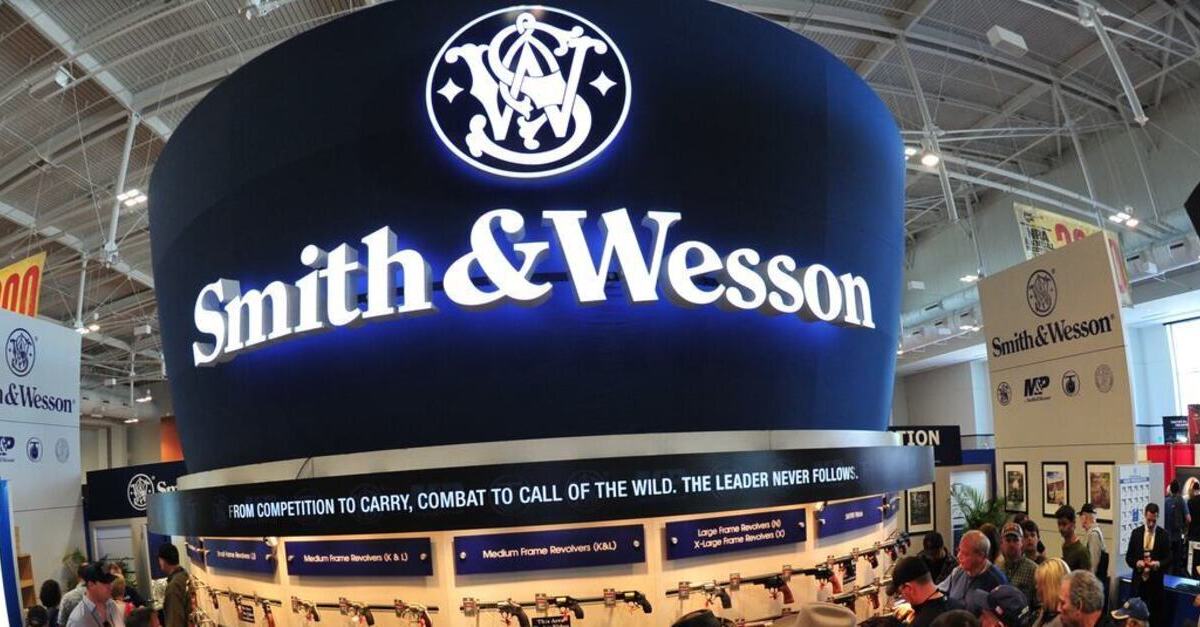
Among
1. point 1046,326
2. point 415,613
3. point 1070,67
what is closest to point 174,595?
point 415,613

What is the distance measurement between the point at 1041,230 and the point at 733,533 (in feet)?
33.3

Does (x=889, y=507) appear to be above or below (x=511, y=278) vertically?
below

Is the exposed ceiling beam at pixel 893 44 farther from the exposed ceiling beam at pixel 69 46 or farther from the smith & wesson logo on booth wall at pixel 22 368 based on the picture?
the smith & wesson logo on booth wall at pixel 22 368

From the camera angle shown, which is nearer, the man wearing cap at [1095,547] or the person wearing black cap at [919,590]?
the person wearing black cap at [919,590]

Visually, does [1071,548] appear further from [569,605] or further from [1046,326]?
[1046,326]

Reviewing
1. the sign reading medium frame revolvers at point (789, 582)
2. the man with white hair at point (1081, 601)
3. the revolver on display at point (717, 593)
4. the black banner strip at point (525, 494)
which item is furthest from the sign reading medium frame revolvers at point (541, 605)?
the man with white hair at point (1081, 601)

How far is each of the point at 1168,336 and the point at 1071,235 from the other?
1269cm

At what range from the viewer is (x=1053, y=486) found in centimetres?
1223

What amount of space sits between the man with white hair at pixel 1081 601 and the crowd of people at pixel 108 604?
190 inches

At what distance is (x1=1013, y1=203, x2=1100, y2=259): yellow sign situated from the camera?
13805 mm

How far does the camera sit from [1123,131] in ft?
68.5

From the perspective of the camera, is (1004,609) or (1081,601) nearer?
(1081,601)

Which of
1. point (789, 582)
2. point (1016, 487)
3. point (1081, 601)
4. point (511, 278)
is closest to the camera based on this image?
point (1081, 601)

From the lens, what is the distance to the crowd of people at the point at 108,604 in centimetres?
634
